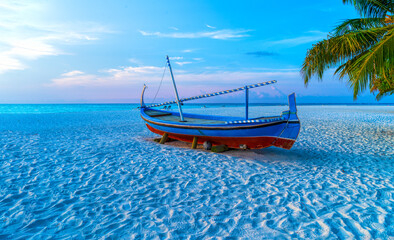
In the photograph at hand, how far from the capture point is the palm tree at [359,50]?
617cm

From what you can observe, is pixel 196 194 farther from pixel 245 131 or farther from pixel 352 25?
pixel 352 25

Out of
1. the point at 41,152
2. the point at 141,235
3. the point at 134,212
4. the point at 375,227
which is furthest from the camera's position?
the point at 41,152

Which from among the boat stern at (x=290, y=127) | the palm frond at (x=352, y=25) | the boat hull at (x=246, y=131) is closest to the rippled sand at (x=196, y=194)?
the boat hull at (x=246, y=131)

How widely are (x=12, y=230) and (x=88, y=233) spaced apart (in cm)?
102

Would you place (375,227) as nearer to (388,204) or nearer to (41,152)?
(388,204)

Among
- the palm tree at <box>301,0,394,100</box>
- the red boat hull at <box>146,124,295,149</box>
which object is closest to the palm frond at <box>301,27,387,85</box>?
the palm tree at <box>301,0,394,100</box>

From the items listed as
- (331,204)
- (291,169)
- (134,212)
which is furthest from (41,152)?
(331,204)

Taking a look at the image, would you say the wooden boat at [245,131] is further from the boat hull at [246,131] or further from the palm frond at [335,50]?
the palm frond at [335,50]

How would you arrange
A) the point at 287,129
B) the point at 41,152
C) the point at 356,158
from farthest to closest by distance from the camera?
the point at 41,152
the point at 356,158
the point at 287,129

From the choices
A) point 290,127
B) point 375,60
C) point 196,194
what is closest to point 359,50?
point 375,60

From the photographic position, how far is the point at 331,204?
3.52 meters

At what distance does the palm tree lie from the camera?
617 cm

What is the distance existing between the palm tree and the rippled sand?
2545 millimetres

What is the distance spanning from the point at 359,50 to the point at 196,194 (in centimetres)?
847
